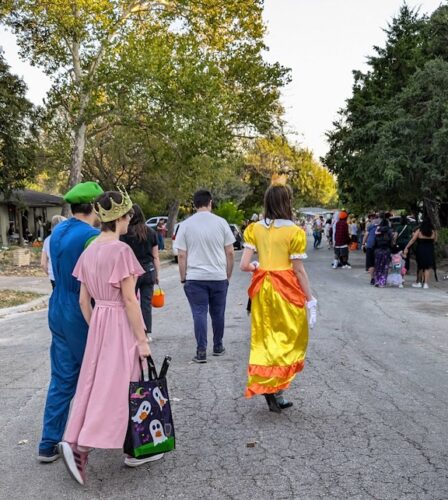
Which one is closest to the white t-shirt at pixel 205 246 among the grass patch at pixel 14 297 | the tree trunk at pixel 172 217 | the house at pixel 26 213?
the grass patch at pixel 14 297

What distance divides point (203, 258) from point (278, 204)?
6.45ft

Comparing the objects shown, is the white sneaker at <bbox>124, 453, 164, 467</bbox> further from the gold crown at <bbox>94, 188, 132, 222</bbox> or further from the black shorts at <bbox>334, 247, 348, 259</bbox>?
the black shorts at <bbox>334, 247, 348, 259</bbox>

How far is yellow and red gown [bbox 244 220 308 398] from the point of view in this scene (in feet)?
16.7

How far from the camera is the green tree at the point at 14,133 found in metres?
25.2

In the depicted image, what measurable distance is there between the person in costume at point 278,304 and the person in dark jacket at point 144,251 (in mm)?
2590

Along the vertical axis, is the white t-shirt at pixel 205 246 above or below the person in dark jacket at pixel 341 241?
above

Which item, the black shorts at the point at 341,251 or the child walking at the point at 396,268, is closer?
the child walking at the point at 396,268

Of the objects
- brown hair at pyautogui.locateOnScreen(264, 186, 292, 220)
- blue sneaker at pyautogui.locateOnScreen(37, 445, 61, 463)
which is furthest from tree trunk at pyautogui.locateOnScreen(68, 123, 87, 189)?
blue sneaker at pyautogui.locateOnScreen(37, 445, 61, 463)

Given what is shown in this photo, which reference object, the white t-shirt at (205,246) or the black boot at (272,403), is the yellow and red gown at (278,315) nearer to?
the black boot at (272,403)

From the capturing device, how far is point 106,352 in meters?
3.93

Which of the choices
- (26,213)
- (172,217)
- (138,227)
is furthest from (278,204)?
(26,213)

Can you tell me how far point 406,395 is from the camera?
5.78 meters

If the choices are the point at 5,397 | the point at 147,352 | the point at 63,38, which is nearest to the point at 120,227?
the point at 147,352

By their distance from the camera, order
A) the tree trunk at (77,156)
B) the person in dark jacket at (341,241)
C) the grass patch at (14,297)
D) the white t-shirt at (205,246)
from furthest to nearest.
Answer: the tree trunk at (77,156)
the person in dark jacket at (341,241)
the grass patch at (14,297)
the white t-shirt at (205,246)
